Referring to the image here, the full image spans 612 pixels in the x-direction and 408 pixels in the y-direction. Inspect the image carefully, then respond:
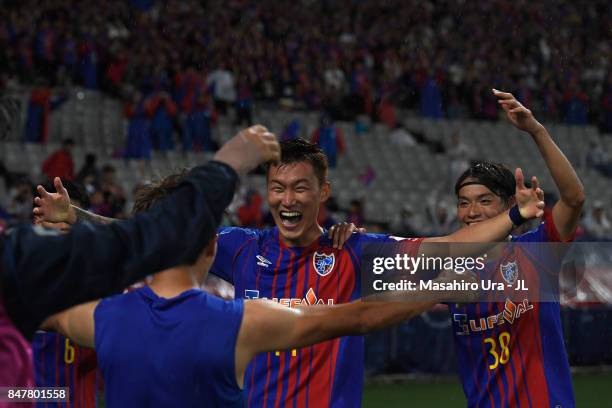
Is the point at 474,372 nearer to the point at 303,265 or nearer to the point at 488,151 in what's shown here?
the point at 303,265

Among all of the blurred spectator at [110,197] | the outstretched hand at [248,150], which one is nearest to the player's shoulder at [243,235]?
the outstretched hand at [248,150]

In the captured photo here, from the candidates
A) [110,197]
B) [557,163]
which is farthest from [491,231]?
[110,197]

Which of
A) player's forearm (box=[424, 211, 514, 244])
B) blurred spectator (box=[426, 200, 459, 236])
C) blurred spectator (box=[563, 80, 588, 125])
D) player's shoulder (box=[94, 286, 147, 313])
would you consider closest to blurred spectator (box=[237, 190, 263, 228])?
blurred spectator (box=[426, 200, 459, 236])

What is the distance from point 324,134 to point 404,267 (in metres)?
14.4

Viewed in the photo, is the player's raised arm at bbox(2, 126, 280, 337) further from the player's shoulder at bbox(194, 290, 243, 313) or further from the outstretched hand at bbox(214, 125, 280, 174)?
the player's shoulder at bbox(194, 290, 243, 313)

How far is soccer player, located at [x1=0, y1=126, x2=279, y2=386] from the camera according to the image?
7.14 ft

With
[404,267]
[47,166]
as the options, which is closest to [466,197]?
[404,267]

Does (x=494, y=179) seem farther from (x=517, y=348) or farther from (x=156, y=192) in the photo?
(x=156, y=192)

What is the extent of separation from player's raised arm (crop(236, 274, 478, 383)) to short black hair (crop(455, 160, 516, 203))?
192 centimetres

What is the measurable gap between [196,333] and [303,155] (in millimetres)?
2163

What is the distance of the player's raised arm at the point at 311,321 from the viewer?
8.74ft

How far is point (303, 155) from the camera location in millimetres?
4730

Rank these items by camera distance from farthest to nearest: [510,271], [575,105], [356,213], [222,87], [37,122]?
[575,105] < [222,87] < [37,122] < [356,213] < [510,271]

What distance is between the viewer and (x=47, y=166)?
14.0m
